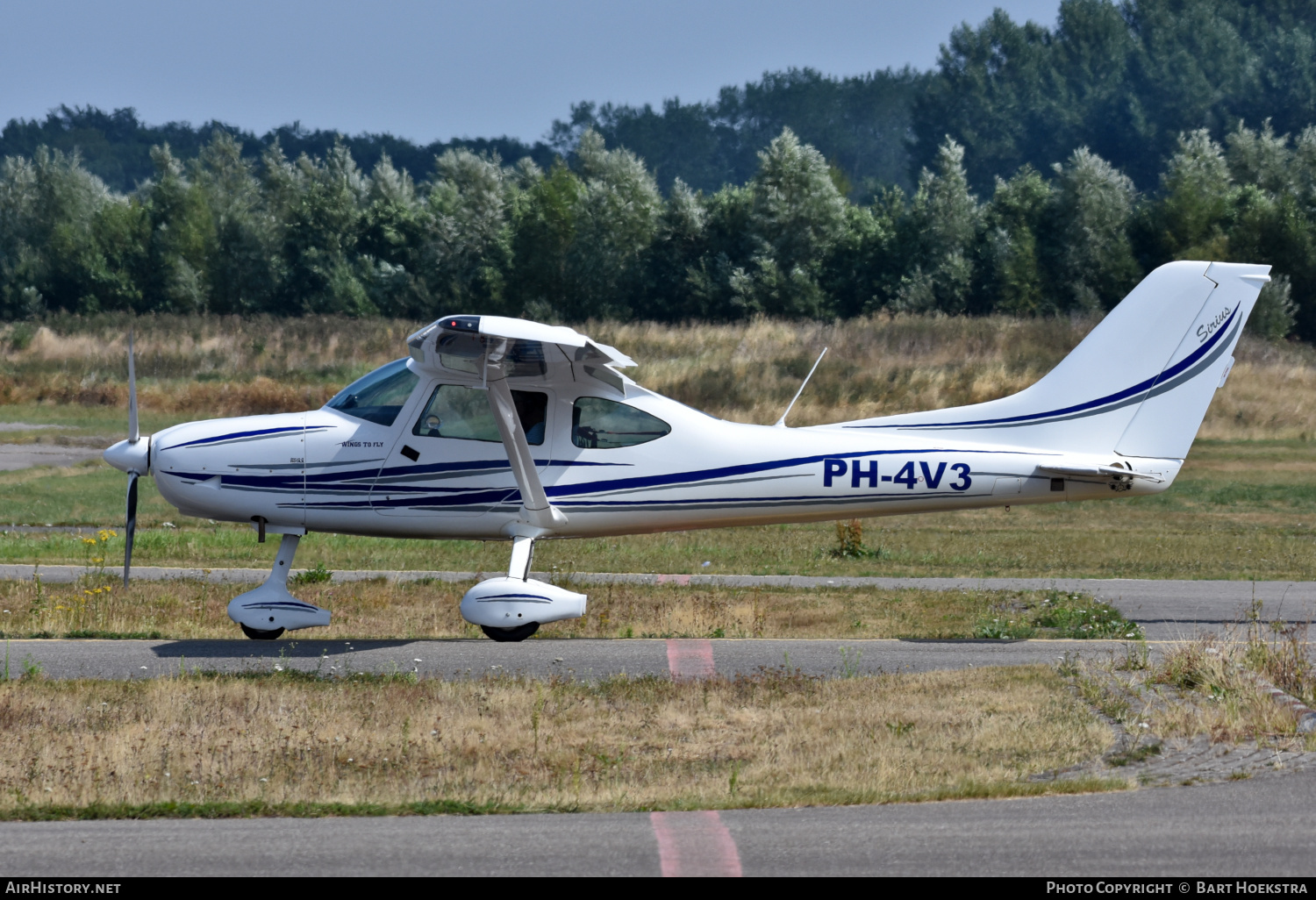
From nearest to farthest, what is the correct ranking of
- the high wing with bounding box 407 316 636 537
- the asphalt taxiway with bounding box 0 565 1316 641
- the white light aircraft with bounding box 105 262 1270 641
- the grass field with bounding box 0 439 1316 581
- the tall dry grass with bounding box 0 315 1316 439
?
the high wing with bounding box 407 316 636 537 < the white light aircraft with bounding box 105 262 1270 641 < the asphalt taxiway with bounding box 0 565 1316 641 < the grass field with bounding box 0 439 1316 581 < the tall dry grass with bounding box 0 315 1316 439

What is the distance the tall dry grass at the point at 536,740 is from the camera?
7777 millimetres

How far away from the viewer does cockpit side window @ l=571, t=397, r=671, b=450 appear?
13258 mm

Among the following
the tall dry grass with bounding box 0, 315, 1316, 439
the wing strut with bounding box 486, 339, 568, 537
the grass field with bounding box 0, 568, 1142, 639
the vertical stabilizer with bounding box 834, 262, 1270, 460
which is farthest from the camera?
the tall dry grass with bounding box 0, 315, 1316, 439

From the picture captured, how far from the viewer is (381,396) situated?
1319cm

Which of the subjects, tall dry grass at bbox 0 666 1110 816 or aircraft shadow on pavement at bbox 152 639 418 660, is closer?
tall dry grass at bbox 0 666 1110 816

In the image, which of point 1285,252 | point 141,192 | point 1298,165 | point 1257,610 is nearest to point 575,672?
point 1257,610

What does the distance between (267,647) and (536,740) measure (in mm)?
4536

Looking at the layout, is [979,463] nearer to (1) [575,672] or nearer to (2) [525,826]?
(1) [575,672]

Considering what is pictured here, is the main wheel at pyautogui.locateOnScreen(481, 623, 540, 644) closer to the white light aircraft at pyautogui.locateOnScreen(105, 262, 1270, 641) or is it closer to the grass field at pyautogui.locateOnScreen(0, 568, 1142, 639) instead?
the white light aircraft at pyautogui.locateOnScreen(105, 262, 1270, 641)

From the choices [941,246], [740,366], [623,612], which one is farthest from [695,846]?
[941,246]

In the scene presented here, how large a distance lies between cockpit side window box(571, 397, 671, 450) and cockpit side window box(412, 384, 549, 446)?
14.4 inches

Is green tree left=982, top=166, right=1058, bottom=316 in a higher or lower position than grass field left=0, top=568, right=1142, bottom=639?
higher

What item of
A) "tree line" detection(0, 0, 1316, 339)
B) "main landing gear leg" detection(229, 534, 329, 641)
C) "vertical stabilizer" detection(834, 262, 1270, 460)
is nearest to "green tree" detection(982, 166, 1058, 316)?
"tree line" detection(0, 0, 1316, 339)
